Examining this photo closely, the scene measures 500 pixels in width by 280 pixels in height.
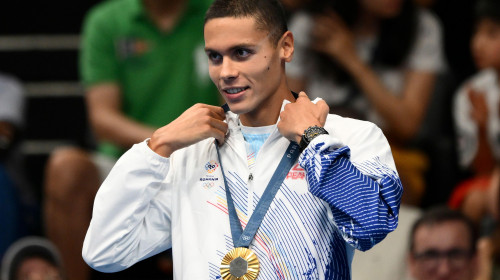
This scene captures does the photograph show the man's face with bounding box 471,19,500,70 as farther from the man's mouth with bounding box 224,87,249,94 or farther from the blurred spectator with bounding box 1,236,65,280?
the man's mouth with bounding box 224,87,249,94

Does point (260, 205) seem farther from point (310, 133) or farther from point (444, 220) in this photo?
point (444, 220)

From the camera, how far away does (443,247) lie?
17.4 feet

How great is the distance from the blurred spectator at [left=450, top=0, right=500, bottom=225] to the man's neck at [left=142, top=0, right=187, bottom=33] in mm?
2036

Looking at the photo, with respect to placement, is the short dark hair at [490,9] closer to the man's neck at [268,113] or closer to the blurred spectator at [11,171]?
the man's neck at [268,113]

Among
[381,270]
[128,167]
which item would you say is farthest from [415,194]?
[128,167]

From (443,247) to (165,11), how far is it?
246cm

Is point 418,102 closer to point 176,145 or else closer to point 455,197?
point 455,197

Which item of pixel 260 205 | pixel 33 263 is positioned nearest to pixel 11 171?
pixel 33 263

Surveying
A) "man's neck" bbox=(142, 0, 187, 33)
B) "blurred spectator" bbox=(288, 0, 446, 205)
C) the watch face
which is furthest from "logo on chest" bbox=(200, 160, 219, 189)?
"man's neck" bbox=(142, 0, 187, 33)

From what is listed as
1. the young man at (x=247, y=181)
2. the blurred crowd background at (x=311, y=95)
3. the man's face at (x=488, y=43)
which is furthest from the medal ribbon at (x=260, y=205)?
the man's face at (x=488, y=43)

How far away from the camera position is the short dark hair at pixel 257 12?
3.48 meters

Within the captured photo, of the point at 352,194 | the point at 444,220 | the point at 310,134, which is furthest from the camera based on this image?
the point at 444,220

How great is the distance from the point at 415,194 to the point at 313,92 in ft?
3.11

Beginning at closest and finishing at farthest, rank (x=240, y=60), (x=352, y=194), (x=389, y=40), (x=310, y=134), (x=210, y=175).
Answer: (x=352, y=194) → (x=310, y=134) → (x=240, y=60) → (x=210, y=175) → (x=389, y=40)
